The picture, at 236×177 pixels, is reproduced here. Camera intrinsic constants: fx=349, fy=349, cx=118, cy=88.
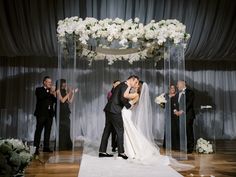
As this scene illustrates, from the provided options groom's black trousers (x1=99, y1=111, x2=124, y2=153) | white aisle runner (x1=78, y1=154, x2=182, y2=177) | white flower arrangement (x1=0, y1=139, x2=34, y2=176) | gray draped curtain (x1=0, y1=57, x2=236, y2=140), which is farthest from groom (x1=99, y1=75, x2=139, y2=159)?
white flower arrangement (x1=0, y1=139, x2=34, y2=176)

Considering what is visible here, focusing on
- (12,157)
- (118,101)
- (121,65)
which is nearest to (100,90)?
(121,65)

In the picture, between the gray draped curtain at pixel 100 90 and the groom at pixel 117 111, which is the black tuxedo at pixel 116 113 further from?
the gray draped curtain at pixel 100 90

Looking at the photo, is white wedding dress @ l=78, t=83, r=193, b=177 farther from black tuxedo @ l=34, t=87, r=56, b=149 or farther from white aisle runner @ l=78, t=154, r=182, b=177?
black tuxedo @ l=34, t=87, r=56, b=149

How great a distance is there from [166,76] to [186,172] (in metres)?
1.88

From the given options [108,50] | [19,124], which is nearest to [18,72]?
[19,124]

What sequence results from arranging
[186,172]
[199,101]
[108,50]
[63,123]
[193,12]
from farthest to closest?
[199,101] < [193,12] < [108,50] < [63,123] < [186,172]

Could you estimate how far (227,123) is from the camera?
10.1 meters

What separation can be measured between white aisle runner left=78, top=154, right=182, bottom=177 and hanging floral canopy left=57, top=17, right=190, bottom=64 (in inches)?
76.3

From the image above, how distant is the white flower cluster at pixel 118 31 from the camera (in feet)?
18.7

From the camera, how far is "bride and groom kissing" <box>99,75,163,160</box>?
5664 millimetres

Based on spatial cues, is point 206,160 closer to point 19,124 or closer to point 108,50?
point 108,50

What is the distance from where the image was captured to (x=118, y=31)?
19.2ft

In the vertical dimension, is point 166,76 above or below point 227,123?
above

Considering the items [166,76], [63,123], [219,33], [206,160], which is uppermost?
[219,33]
